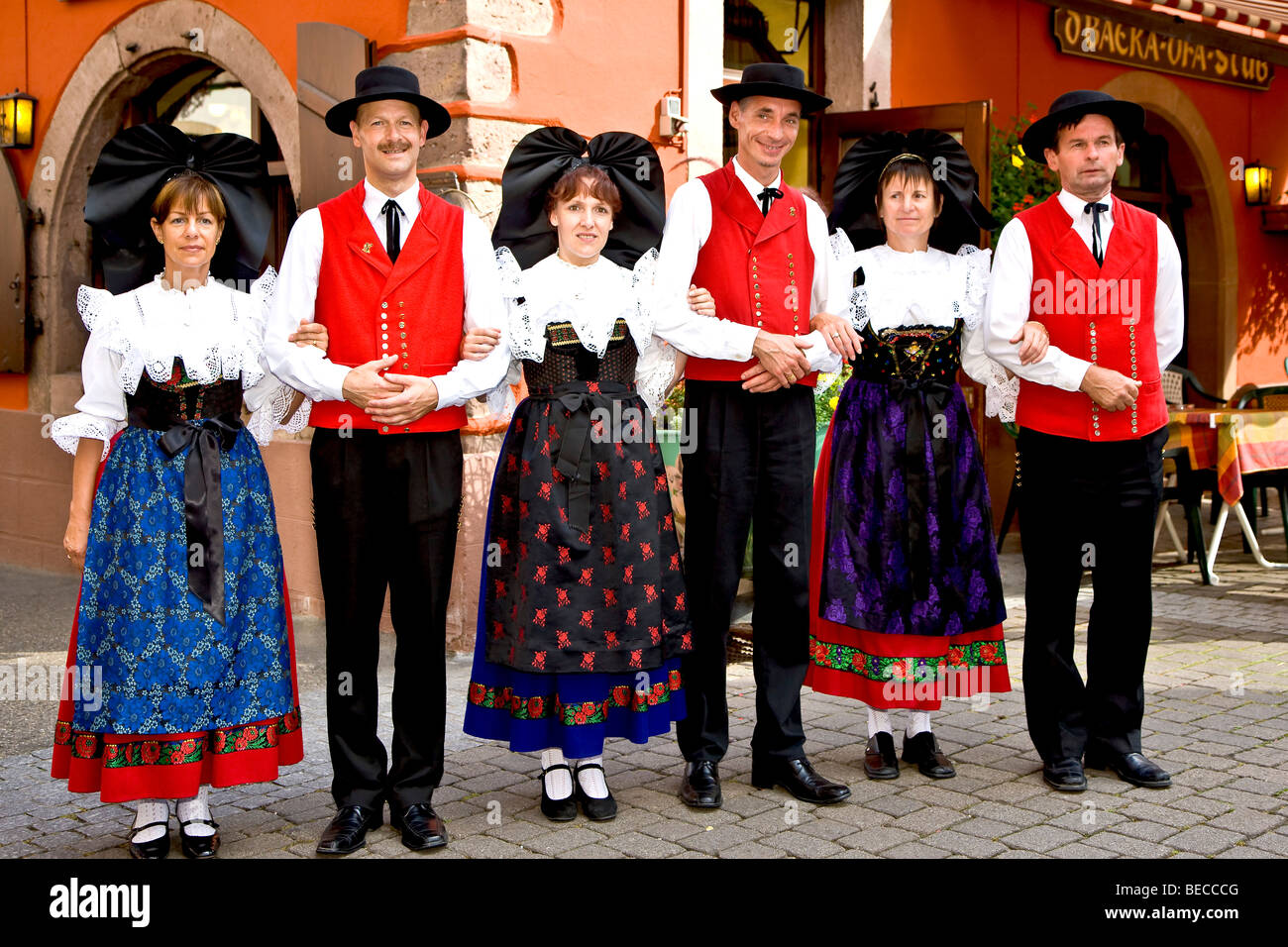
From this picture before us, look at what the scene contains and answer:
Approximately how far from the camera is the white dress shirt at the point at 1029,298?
4070 mm

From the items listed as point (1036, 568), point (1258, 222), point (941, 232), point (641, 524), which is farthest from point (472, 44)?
point (1258, 222)

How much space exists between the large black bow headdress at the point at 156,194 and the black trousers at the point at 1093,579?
2447 mm

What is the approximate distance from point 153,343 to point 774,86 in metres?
1.89

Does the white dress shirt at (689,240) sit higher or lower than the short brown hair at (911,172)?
lower

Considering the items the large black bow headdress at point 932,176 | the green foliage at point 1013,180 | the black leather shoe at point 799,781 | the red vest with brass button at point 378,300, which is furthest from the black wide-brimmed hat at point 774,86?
the green foliage at point 1013,180

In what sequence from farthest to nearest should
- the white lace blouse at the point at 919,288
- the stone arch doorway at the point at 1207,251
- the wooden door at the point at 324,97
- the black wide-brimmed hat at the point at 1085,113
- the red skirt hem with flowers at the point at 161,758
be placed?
1. the stone arch doorway at the point at 1207,251
2. the wooden door at the point at 324,97
3. the white lace blouse at the point at 919,288
4. the black wide-brimmed hat at the point at 1085,113
5. the red skirt hem with flowers at the point at 161,758

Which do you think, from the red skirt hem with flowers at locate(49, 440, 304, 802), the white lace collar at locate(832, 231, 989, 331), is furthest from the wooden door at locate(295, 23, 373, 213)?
the red skirt hem with flowers at locate(49, 440, 304, 802)

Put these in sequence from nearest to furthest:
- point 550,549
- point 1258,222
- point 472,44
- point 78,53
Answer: point 550,549 → point 472,44 → point 78,53 → point 1258,222

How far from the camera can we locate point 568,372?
394 cm

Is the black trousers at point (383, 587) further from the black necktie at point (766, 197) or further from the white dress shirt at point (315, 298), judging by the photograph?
the black necktie at point (766, 197)

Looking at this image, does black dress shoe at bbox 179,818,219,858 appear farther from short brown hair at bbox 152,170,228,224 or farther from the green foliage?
the green foliage

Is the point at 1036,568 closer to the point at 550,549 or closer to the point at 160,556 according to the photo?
the point at 550,549

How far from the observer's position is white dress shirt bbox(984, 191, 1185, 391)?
13.4 ft

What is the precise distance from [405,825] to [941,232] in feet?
8.11
